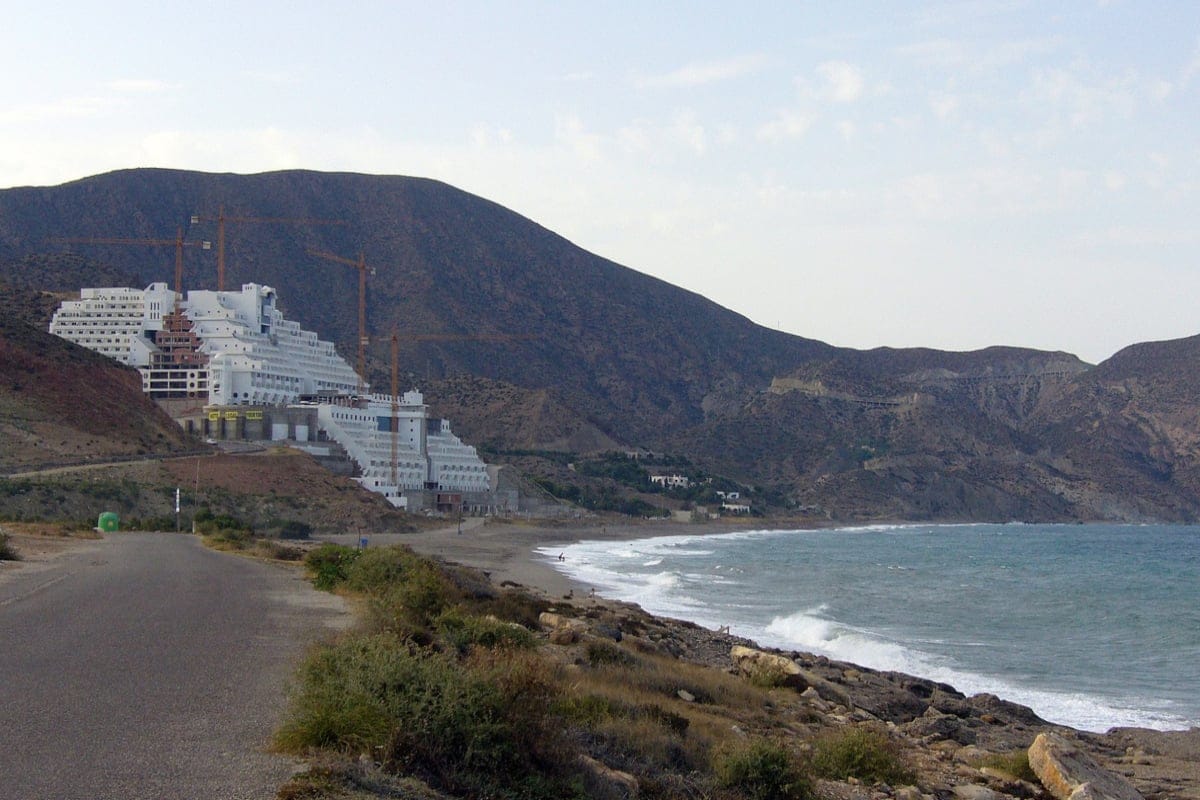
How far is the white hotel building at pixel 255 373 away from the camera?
7819 centimetres

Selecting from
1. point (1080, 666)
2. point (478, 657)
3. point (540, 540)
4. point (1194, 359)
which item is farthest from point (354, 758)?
point (1194, 359)

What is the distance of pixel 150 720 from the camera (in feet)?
27.3

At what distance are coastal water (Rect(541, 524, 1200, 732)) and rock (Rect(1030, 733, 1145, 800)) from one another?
21.2 ft

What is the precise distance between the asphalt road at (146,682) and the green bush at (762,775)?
3.08 m

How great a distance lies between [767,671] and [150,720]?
946 cm

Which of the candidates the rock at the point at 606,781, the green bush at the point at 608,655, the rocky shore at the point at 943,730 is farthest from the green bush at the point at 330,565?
Result: the rock at the point at 606,781

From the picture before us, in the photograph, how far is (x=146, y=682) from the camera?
9.80 m

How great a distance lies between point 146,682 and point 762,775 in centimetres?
Answer: 468

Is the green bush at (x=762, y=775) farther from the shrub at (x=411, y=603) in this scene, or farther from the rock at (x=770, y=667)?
the rock at (x=770, y=667)

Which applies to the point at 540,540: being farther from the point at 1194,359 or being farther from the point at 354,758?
the point at 1194,359

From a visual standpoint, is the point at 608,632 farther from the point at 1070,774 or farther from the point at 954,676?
the point at 1070,774

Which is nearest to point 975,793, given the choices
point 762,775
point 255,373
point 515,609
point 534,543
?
point 762,775

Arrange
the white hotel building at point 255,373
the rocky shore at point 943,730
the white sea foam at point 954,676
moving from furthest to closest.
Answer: the white hotel building at point 255,373 < the white sea foam at point 954,676 < the rocky shore at point 943,730

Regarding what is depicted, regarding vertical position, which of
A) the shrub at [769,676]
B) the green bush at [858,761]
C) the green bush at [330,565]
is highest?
the green bush at [330,565]
